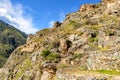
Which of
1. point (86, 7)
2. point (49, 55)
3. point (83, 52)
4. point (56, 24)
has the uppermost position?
point (86, 7)

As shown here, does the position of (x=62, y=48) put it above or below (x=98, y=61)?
above

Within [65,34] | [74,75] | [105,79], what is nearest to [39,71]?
[65,34]

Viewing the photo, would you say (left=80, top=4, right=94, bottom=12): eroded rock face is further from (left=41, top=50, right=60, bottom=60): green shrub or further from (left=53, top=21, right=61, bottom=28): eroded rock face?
(left=41, top=50, right=60, bottom=60): green shrub

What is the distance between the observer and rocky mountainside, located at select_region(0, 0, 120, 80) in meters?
50.3

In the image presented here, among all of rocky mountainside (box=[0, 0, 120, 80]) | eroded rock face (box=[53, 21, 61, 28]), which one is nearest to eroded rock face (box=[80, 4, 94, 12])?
rocky mountainside (box=[0, 0, 120, 80])

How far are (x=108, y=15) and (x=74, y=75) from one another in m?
52.4

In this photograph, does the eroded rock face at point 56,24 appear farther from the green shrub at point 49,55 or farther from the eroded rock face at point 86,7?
the green shrub at point 49,55

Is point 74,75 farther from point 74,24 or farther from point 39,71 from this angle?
point 74,24

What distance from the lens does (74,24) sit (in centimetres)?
10112

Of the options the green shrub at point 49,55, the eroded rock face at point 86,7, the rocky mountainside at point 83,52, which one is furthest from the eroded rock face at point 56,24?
the green shrub at point 49,55

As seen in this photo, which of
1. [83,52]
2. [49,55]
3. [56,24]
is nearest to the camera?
[83,52]

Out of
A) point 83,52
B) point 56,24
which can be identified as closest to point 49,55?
point 83,52

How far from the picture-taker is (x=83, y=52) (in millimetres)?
71250

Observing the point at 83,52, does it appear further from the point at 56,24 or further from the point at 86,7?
the point at 56,24
